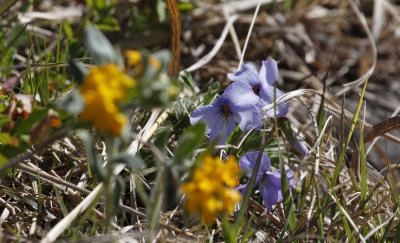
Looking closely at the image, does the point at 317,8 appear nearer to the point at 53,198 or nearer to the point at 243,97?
the point at 243,97

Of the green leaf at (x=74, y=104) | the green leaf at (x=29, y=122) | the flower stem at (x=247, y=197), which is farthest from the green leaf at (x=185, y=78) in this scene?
the green leaf at (x=74, y=104)

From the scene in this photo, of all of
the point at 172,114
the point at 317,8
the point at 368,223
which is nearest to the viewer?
the point at 368,223

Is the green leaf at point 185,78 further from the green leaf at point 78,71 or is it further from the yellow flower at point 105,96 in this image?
the yellow flower at point 105,96

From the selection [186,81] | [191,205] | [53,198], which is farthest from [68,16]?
[191,205]

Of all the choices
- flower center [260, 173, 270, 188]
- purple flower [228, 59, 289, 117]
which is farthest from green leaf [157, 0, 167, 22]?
flower center [260, 173, 270, 188]

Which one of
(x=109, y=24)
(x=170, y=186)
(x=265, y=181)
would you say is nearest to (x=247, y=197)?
(x=265, y=181)

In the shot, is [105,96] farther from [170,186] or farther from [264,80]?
[264,80]
